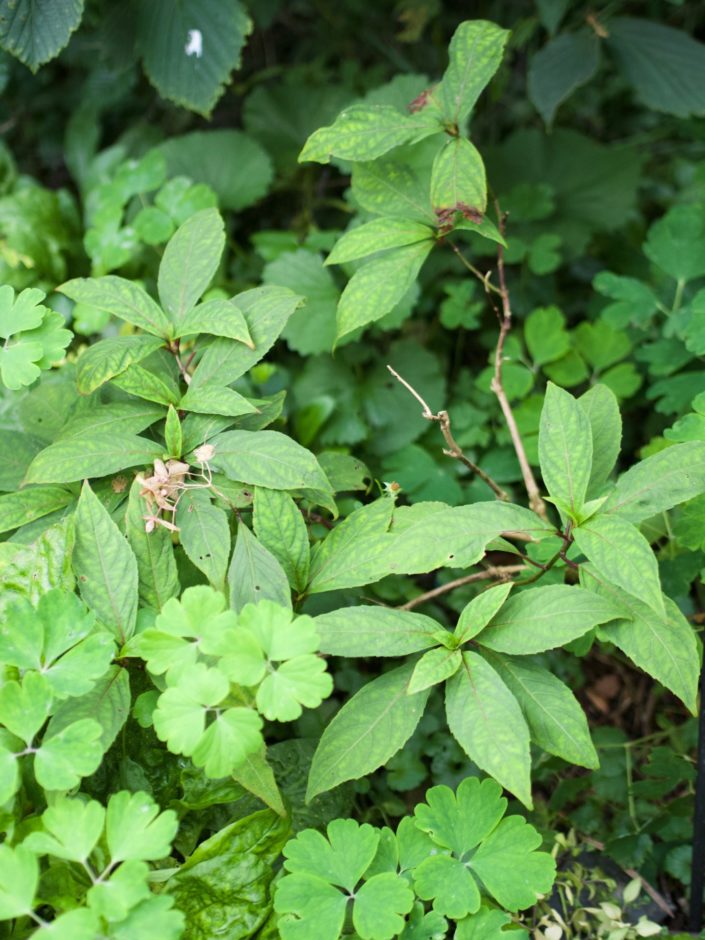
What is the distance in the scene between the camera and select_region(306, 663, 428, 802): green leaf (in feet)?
3.78

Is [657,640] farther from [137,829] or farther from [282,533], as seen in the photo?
[137,829]

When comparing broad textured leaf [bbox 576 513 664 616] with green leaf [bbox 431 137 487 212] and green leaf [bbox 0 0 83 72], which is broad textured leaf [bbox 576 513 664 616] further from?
green leaf [bbox 0 0 83 72]

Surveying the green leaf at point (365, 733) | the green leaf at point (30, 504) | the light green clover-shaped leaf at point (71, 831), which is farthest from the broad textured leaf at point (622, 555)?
the green leaf at point (30, 504)

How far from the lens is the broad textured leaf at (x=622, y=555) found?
42.3 inches

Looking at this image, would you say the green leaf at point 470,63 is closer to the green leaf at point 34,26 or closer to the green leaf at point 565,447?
the green leaf at point 565,447

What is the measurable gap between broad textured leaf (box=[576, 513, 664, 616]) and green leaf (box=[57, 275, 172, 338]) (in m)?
0.73

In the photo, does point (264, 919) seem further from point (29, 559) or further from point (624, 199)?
point (624, 199)

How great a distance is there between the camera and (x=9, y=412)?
1.61m

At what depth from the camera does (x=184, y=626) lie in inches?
42.7

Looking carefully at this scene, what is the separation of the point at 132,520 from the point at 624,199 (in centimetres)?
163

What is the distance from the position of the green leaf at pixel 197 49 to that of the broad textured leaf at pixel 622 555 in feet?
4.20

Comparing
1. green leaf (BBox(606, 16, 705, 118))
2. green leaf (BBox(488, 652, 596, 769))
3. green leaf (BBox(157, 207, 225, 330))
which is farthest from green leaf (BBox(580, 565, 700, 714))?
green leaf (BBox(606, 16, 705, 118))

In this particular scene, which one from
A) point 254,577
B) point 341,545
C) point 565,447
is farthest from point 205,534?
point 565,447

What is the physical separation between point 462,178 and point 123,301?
59cm
